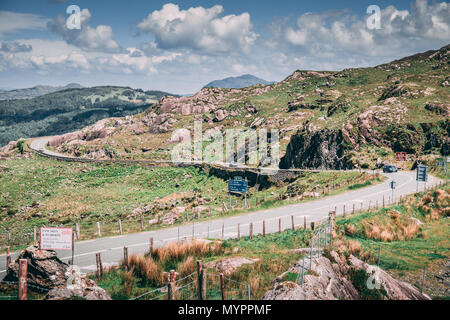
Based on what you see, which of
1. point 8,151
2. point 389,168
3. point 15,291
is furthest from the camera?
point 8,151

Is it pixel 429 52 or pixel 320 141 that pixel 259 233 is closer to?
pixel 320 141

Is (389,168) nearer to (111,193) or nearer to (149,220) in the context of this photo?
(149,220)

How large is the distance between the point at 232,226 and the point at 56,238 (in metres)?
17.9

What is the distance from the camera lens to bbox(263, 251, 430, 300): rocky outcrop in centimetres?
1023

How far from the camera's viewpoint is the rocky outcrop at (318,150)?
5981 centimetres

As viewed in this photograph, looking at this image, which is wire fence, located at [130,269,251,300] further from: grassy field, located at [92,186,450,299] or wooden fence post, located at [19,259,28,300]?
wooden fence post, located at [19,259,28,300]

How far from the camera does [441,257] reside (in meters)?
19.6

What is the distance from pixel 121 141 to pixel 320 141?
3296 inches

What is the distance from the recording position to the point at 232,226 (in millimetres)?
28078

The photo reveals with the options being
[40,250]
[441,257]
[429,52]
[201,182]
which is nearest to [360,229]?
[441,257]

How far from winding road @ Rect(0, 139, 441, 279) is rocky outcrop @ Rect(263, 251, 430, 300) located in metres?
10.8

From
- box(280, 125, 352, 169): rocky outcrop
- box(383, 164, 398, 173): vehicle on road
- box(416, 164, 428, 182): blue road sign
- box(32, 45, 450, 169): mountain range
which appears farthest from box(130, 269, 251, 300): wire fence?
box(32, 45, 450, 169): mountain range

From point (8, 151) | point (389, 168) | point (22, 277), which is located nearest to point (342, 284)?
point (22, 277)

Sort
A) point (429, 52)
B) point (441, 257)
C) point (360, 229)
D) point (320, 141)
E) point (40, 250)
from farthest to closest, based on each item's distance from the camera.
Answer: point (429, 52) → point (320, 141) → point (360, 229) → point (441, 257) → point (40, 250)
